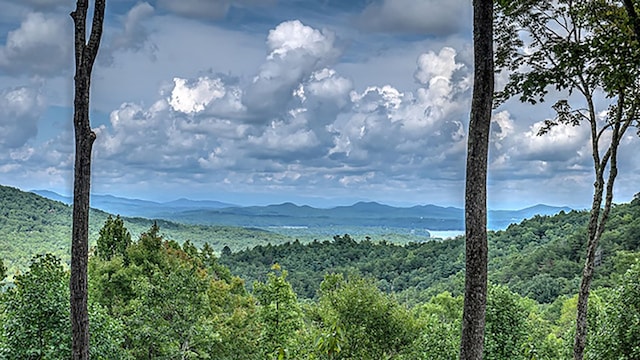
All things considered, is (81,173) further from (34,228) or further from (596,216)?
(34,228)

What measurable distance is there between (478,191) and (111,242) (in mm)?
25680

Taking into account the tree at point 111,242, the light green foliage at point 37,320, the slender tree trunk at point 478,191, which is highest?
the slender tree trunk at point 478,191

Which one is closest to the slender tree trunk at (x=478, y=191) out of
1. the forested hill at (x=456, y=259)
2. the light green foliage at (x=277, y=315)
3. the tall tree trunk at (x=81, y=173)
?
the tall tree trunk at (x=81, y=173)

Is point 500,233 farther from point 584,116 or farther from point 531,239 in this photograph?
point 584,116

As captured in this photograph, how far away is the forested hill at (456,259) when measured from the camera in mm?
61031

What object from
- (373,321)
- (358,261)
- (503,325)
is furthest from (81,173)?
(358,261)

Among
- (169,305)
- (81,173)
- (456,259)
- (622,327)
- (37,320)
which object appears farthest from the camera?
(456,259)

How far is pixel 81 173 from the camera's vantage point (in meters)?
6.68

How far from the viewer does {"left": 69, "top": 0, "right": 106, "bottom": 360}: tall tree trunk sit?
658 centimetres

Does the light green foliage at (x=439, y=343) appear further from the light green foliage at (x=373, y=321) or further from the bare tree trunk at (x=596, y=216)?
the bare tree trunk at (x=596, y=216)

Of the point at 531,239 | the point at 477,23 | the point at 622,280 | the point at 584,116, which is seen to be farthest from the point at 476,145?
the point at 531,239

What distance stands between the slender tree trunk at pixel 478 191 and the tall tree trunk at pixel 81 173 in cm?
431

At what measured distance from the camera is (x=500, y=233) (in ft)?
341

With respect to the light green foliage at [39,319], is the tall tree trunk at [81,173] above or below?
above
